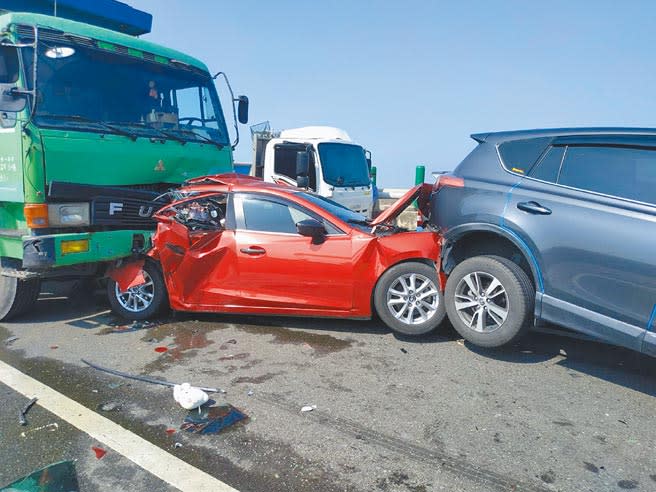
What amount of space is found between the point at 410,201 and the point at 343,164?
6289 millimetres

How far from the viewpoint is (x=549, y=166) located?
4.16 m

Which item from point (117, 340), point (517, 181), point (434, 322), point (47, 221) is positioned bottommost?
point (117, 340)

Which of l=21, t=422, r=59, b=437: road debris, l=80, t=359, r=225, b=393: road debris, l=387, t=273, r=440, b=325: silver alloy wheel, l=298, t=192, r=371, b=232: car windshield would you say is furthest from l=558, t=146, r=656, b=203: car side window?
l=21, t=422, r=59, b=437: road debris

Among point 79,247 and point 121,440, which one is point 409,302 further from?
point 79,247

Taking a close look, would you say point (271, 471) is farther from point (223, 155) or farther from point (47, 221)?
point (223, 155)

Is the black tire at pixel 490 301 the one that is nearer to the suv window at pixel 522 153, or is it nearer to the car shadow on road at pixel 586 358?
the car shadow on road at pixel 586 358

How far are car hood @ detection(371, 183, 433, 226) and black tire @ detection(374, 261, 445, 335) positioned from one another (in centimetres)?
66

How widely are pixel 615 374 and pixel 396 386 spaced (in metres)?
1.87

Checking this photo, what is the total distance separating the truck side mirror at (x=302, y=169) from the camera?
10.4 meters

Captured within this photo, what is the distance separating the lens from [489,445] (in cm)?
310

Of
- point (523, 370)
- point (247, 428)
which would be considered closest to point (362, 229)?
point (523, 370)

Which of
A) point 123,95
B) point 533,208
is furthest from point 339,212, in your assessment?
point 123,95

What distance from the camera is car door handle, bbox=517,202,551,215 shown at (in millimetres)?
3984

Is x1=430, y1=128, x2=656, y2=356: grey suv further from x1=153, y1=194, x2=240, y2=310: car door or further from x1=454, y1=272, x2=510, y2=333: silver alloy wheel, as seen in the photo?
x1=153, y1=194, x2=240, y2=310: car door
